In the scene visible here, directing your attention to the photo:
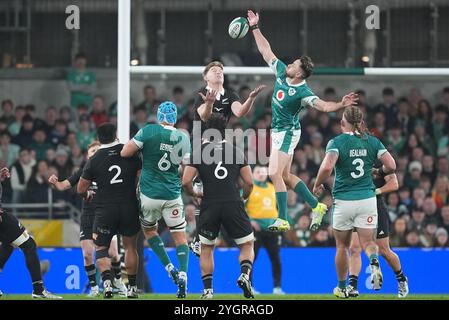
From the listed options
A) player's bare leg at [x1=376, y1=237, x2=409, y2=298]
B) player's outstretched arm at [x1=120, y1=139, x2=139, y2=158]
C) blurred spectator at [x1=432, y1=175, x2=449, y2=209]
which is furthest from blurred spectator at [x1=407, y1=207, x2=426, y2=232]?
player's outstretched arm at [x1=120, y1=139, x2=139, y2=158]

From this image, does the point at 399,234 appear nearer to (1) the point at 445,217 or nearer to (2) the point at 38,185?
(1) the point at 445,217

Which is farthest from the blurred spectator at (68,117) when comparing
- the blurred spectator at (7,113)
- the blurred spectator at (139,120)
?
the blurred spectator at (139,120)

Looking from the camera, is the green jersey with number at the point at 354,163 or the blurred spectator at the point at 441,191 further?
the blurred spectator at the point at 441,191

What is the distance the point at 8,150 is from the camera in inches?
1019

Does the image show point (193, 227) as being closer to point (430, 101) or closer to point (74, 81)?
point (74, 81)

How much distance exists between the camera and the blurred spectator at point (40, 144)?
2588 centimetres

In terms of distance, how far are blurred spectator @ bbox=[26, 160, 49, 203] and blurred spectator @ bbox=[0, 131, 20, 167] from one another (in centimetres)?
74

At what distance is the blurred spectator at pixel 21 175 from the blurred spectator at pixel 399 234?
7266 mm

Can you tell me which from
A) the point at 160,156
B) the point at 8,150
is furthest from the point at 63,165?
the point at 160,156

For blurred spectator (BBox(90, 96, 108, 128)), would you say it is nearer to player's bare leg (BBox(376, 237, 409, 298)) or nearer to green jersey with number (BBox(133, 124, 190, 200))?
green jersey with number (BBox(133, 124, 190, 200))

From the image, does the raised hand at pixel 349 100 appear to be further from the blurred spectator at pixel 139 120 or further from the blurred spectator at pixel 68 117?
the blurred spectator at pixel 68 117

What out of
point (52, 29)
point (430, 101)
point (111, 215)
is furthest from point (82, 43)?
point (111, 215)

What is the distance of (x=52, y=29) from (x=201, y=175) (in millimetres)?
12125

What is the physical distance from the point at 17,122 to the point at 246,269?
36.7 ft
